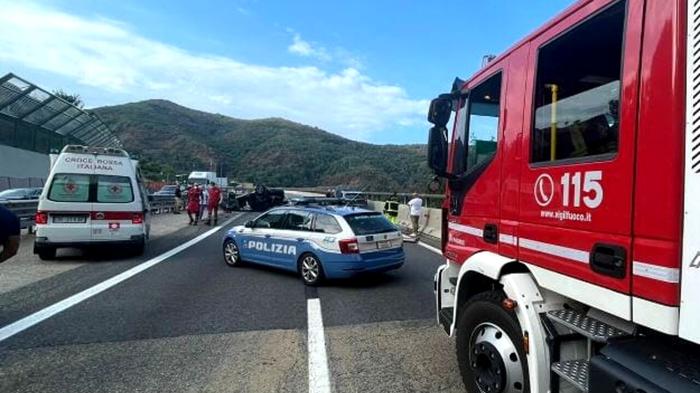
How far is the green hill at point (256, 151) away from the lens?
85.8m

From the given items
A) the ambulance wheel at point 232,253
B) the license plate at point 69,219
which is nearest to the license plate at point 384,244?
the ambulance wheel at point 232,253

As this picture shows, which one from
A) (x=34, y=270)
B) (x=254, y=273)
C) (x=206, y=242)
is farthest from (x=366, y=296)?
(x=206, y=242)

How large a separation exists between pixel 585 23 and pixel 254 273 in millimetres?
8335

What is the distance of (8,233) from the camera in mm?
5348

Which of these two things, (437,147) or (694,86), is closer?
(694,86)

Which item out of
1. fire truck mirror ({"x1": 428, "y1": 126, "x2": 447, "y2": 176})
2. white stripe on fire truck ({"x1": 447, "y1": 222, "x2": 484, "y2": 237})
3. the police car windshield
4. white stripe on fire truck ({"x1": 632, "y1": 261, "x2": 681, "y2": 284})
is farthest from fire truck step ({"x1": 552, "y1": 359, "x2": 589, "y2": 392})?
the police car windshield

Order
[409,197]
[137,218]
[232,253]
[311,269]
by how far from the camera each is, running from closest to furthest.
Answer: [311,269], [232,253], [137,218], [409,197]

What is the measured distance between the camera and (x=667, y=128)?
224 centimetres

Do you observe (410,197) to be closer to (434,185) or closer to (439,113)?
(434,185)

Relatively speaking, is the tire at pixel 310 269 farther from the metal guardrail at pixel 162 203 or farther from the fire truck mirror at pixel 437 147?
the metal guardrail at pixel 162 203

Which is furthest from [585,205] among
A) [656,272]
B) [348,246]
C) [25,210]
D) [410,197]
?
[410,197]

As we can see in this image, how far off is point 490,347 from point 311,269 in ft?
18.8

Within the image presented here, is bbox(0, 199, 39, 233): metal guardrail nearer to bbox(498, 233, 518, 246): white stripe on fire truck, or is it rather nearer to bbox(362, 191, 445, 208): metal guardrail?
bbox(362, 191, 445, 208): metal guardrail

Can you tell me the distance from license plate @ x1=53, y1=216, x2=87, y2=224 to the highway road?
1744mm
